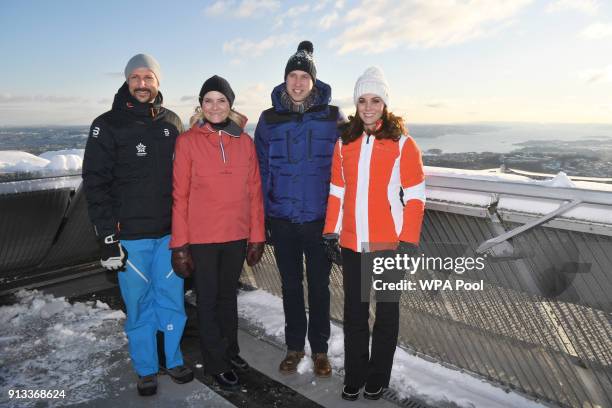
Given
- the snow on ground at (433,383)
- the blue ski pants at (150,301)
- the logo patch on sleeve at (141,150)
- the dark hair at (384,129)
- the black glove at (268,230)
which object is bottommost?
the snow on ground at (433,383)

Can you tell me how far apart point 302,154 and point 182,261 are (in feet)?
3.63

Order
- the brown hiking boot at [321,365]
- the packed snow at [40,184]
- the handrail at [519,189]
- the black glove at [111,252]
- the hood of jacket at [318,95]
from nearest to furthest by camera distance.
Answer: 1. the handrail at [519,189]
2. the black glove at [111,252]
3. the hood of jacket at [318,95]
4. the brown hiking boot at [321,365]
5. the packed snow at [40,184]

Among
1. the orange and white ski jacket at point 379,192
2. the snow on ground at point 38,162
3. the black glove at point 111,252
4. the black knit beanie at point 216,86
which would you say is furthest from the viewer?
the snow on ground at point 38,162

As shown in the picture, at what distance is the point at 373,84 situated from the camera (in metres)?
2.81

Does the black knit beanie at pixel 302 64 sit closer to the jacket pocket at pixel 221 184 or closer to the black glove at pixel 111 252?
the jacket pocket at pixel 221 184

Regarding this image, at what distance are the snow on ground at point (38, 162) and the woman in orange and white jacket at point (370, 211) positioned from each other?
3434mm

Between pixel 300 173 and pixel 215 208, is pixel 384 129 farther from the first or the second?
pixel 215 208

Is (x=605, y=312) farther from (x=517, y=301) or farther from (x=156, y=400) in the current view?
(x=156, y=400)

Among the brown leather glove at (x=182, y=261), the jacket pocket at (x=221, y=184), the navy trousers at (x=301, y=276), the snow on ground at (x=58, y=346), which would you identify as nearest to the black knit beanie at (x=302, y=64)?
the jacket pocket at (x=221, y=184)

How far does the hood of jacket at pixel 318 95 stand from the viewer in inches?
126

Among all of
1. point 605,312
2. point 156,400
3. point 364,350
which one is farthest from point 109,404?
point 605,312

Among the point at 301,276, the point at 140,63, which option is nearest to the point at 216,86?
the point at 140,63

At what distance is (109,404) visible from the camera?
3.04 metres

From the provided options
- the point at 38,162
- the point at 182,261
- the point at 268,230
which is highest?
the point at 38,162
